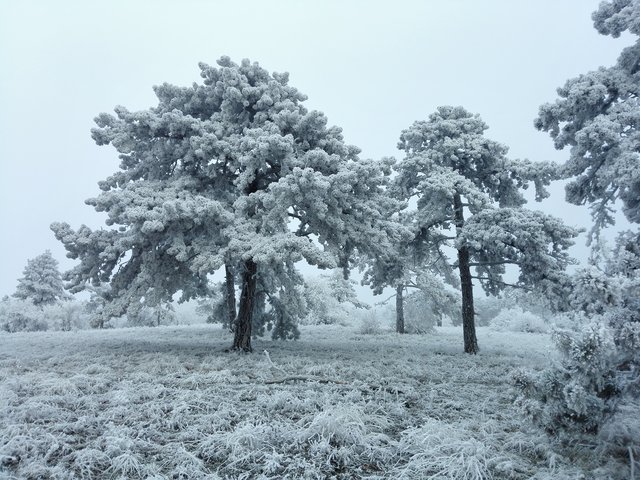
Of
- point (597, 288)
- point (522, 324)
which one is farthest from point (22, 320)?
point (597, 288)

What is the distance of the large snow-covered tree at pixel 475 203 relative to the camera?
12211 mm

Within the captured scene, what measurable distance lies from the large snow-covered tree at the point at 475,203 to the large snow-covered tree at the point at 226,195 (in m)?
2.70

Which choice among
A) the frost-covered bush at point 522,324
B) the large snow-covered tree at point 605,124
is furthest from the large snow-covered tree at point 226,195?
the frost-covered bush at point 522,324

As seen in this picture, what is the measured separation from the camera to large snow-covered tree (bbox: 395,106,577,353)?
12.2 m

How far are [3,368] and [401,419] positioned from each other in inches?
328

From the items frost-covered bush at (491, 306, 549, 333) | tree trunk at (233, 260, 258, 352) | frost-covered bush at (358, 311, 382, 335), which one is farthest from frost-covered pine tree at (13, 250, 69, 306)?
frost-covered bush at (491, 306, 549, 333)

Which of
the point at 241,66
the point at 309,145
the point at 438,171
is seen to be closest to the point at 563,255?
the point at 438,171

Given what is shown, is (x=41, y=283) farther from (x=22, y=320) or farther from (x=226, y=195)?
(x=226, y=195)

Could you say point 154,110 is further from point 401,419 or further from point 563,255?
point 563,255

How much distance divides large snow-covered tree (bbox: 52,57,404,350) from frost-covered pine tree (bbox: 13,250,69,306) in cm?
2845

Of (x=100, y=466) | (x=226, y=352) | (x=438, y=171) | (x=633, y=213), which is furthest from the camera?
(x=438, y=171)

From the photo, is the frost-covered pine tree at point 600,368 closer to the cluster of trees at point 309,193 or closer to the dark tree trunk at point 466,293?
the cluster of trees at point 309,193

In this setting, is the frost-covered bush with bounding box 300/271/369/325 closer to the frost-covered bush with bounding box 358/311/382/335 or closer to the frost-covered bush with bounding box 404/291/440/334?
the frost-covered bush with bounding box 358/311/382/335

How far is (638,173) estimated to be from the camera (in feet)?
26.4
